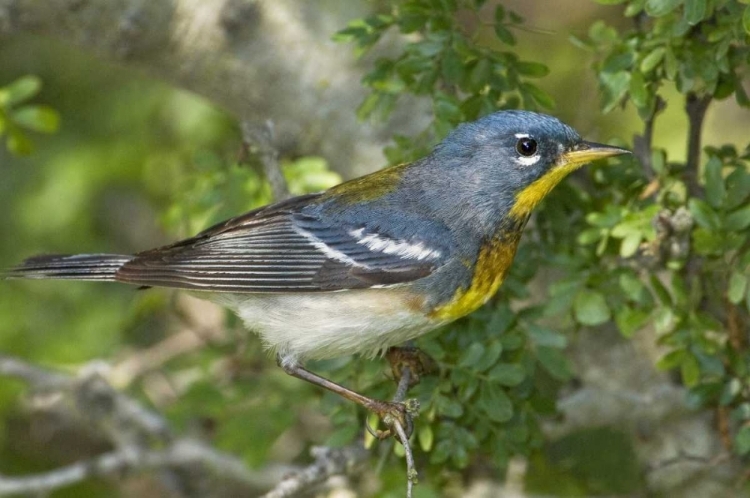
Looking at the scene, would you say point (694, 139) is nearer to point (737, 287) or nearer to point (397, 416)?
point (737, 287)

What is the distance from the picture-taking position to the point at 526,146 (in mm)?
3139

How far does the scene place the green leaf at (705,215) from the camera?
2.84 metres

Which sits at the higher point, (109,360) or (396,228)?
(396,228)

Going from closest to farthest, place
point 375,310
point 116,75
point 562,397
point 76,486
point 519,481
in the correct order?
point 375,310
point 562,397
point 519,481
point 76,486
point 116,75

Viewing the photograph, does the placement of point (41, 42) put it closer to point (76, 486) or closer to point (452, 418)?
point (76, 486)

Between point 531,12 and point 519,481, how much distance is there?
139 inches

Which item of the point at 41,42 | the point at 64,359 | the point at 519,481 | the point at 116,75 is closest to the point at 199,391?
the point at 64,359

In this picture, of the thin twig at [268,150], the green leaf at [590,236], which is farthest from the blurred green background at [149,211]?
the green leaf at [590,236]

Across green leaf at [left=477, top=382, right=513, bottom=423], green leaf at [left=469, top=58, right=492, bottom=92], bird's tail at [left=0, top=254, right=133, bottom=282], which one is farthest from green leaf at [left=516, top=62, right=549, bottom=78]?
bird's tail at [left=0, top=254, right=133, bottom=282]

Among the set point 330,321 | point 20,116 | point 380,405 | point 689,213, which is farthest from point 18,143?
point 689,213

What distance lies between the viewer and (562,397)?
12.6ft

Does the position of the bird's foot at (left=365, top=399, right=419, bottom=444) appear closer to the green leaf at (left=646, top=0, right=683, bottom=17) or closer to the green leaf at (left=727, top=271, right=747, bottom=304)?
the green leaf at (left=727, top=271, right=747, bottom=304)

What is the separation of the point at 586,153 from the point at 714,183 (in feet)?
1.25

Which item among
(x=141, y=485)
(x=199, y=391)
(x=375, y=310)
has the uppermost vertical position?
(x=375, y=310)
